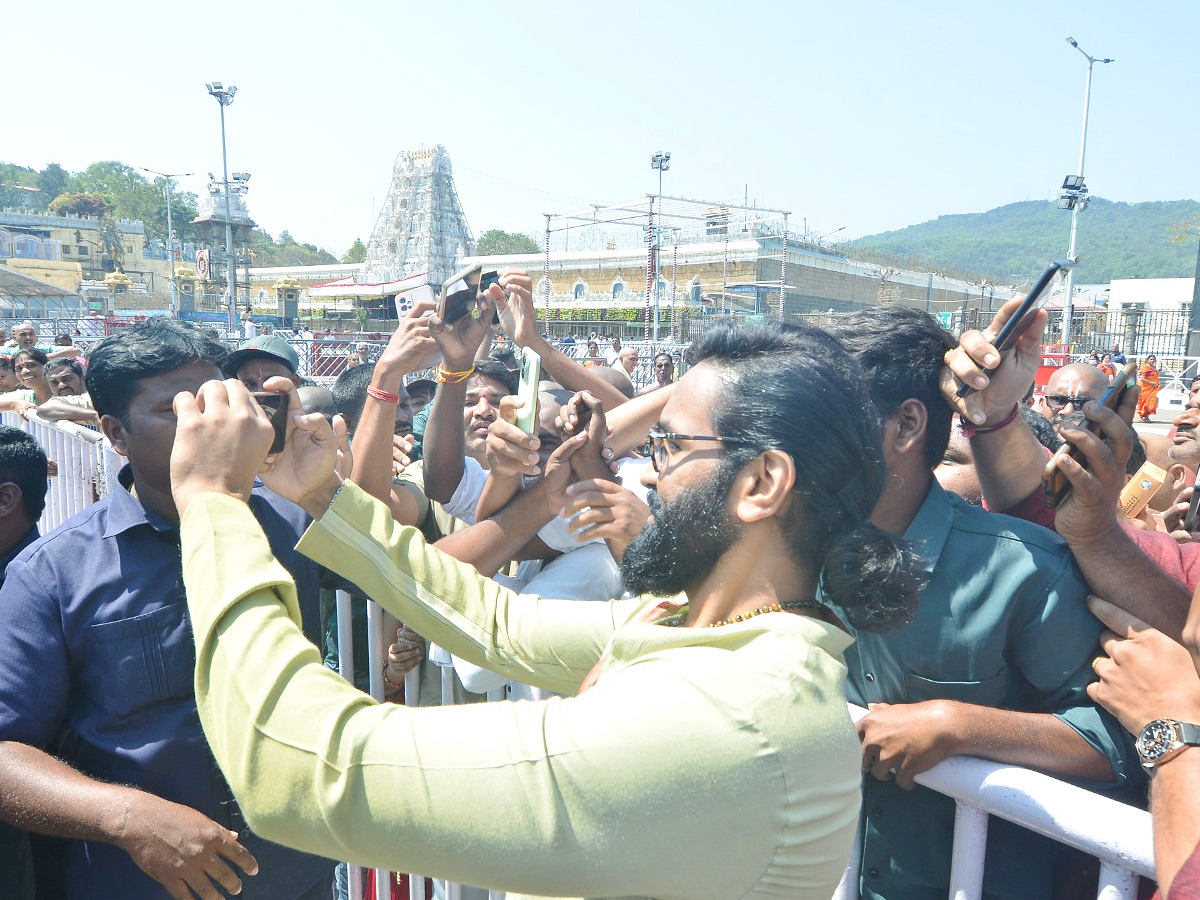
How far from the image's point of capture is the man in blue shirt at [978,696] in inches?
62.2

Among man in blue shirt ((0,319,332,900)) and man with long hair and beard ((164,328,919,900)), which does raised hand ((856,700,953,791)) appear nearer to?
man with long hair and beard ((164,328,919,900))

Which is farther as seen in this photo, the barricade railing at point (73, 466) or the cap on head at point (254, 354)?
the barricade railing at point (73, 466)

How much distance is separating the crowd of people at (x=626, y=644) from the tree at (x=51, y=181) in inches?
5985

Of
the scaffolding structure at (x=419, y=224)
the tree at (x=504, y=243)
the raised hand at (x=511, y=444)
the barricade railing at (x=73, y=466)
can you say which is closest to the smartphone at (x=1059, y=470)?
the raised hand at (x=511, y=444)

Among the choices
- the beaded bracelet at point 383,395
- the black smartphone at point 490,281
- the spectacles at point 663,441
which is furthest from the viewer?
the black smartphone at point 490,281

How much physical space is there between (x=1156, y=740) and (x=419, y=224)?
6507 cm

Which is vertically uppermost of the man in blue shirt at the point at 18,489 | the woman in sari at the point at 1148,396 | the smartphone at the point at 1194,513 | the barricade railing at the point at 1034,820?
the smartphone at the point at 1194,513

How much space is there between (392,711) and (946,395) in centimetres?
153

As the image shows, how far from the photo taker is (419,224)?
62.6m

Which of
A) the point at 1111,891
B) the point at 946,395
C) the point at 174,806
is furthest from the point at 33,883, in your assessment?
the point at 946,395

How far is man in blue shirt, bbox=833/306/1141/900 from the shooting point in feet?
5.19

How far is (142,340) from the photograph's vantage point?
2.23m

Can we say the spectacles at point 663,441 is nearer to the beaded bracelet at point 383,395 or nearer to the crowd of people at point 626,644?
the crowd of people at point 626,644

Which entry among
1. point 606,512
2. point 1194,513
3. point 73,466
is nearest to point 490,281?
point 606,512
